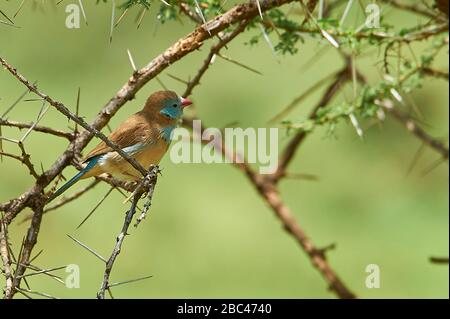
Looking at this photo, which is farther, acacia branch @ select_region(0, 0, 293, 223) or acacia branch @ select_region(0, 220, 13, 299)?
acacia branch @ select_region(0, 0, 293, 223)

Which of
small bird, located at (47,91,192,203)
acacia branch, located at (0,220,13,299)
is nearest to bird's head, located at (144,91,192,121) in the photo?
small bird, located at (47,91,192,203)

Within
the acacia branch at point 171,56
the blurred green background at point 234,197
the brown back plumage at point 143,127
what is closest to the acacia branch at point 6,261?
the acacia branch at point 171,56

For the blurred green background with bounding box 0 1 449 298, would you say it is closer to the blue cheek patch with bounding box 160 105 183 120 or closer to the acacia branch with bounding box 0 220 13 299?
the blue cheek patch with bounding box 160 105 183 120

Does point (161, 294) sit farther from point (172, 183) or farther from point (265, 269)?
point (172, 183)

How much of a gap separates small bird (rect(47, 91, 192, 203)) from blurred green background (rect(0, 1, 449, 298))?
141 centimetres

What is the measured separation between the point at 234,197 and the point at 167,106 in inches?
87.3

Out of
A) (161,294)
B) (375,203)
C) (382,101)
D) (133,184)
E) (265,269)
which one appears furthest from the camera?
(375,203)

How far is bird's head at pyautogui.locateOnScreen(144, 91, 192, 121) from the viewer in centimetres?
237

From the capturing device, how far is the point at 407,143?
4.63 metres

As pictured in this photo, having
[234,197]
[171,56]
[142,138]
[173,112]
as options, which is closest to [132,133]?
[142,138]

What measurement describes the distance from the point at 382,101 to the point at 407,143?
2444 millimetres

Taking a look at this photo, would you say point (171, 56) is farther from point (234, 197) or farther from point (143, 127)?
point (234, 197)

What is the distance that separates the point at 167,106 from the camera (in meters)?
2.40

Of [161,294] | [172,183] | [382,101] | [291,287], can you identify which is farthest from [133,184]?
[172,183]
